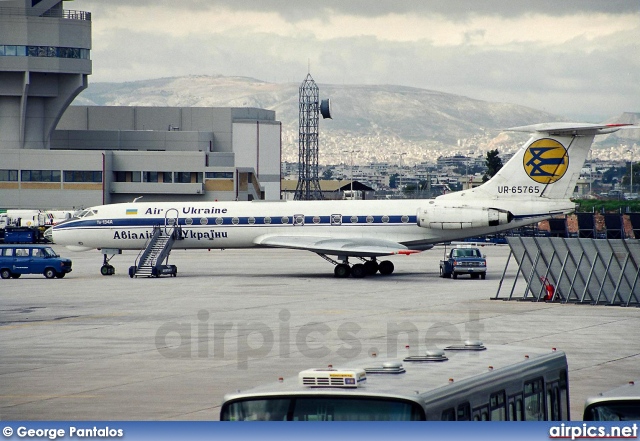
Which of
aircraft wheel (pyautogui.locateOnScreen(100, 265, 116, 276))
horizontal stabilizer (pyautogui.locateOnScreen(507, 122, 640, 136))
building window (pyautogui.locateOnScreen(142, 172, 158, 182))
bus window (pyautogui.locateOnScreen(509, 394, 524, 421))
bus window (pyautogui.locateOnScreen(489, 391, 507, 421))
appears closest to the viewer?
bus window (pyautogui.locateOnScreen(489, 391, 507, 421))

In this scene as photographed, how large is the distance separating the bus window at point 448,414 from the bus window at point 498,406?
1.16 m

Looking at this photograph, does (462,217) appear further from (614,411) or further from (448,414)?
(614,411)

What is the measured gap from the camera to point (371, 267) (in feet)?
167

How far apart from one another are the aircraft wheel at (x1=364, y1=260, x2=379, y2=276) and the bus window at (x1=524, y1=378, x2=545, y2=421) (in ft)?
122

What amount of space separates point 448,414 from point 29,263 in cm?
4359

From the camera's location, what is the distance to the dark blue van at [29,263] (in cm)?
5109

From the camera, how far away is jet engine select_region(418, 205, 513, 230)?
49219 millimetres

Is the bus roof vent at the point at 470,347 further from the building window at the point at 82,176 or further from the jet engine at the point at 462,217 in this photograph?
the building window at the point at 82,176

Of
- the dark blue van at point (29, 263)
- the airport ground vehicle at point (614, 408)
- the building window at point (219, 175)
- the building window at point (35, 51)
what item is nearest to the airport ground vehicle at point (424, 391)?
the airport ground vehicle at point (614, 408)

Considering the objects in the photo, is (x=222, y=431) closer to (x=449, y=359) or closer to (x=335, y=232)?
(x=449, y=359)

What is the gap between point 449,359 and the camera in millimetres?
12898

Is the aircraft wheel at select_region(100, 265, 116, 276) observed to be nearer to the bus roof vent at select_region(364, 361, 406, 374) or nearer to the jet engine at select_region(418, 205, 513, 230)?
the jet engine at select_region(418, 205, 513, 230)

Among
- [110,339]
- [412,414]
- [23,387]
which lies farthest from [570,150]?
[412,414]

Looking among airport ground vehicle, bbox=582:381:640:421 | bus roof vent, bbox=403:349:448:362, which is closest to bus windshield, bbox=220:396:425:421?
airport ground vehicle, bbox=582:381:640:421
